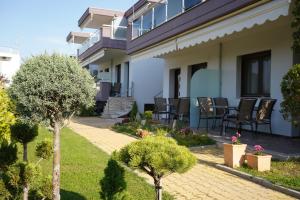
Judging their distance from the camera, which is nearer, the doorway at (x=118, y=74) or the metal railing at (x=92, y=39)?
the metal railing at (x=92, y=39)

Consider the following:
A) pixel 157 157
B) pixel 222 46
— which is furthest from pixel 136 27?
pixel 157 157

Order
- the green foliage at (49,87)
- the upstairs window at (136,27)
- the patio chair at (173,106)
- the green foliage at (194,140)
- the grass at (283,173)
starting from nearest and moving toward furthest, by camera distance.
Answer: the green foliage at (49,87)
the grass at (283,173)
the green foliage at (194,140)
the patio chair at (173,106)
the upstairs window at (136,27)

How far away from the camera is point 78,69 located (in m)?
4.19

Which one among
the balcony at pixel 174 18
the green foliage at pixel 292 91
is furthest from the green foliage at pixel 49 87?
the balcony at pixel 174 18

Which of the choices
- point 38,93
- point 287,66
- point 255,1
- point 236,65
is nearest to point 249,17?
point 255,1

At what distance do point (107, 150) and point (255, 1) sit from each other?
5109 millimetres

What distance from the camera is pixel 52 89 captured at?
4.01 meters

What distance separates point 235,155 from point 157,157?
3.77 m

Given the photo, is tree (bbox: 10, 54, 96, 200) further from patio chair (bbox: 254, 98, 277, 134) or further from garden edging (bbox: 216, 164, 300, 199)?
patio chair (bbox: 254, 98, 277, 134)

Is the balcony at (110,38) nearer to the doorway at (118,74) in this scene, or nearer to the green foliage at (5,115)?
the doorway at (118,74)

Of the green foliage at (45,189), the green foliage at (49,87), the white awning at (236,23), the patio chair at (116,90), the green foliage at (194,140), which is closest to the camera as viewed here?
the green foliage at (49,87)

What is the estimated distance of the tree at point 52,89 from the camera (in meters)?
3.99

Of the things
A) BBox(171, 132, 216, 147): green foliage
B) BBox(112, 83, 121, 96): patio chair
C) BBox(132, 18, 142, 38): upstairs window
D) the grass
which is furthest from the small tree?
BBox(112, 83, 121, 96): patio chair

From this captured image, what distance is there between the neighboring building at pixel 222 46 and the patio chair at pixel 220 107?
0.52 metres
